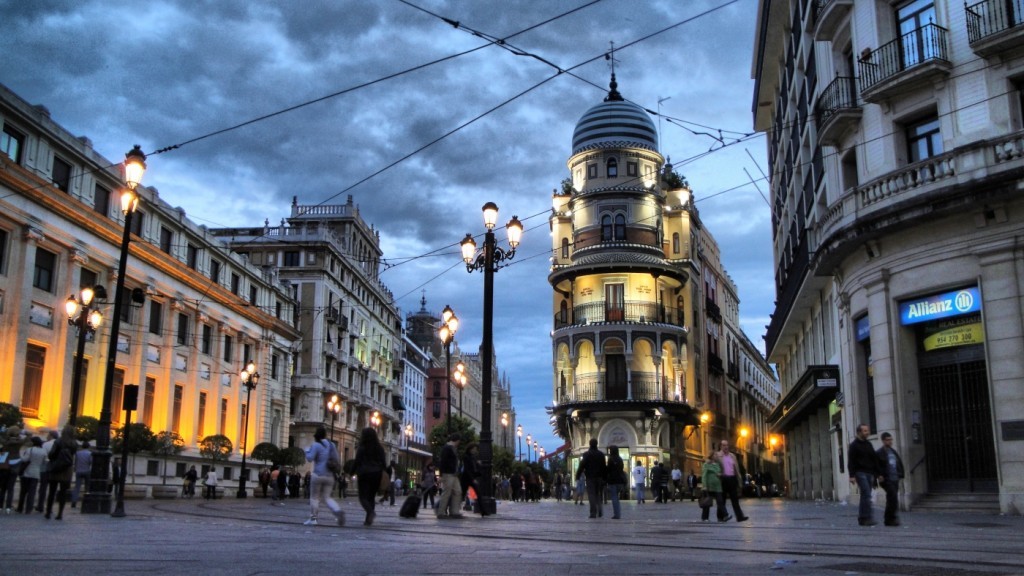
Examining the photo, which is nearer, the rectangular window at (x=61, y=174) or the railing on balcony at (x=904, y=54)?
the railing on balcony at (x=904, y=54)

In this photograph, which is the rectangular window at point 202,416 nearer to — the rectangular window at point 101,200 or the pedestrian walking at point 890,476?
the rectangular window at point 101,200

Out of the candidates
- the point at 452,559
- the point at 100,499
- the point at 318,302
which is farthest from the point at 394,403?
the point at 452,559

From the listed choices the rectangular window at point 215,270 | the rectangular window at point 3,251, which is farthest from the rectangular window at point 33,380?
the rectangular window at point 215,270

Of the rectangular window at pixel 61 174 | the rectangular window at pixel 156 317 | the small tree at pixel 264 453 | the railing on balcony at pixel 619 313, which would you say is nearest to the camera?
the rectangular window at pixel 61 174

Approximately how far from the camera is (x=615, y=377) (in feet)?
171

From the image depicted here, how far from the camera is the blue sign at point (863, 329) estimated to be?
2249cm

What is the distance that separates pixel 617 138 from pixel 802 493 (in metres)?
23.5

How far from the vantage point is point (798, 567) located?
7816 mm

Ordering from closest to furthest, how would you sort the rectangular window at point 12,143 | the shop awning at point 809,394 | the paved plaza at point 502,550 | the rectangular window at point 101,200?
the paved plaza at point 502,550 → the shop awning at point 809,394 → the rectangular window at point 12,143 → the rectangular window at point 101,200

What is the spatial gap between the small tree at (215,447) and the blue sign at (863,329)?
3240 centimetres

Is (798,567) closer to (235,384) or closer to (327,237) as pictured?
(235,384)

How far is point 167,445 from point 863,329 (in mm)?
30424

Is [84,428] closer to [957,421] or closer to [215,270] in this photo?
[215,270]

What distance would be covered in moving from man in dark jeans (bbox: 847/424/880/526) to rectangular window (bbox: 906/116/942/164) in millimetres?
8375
